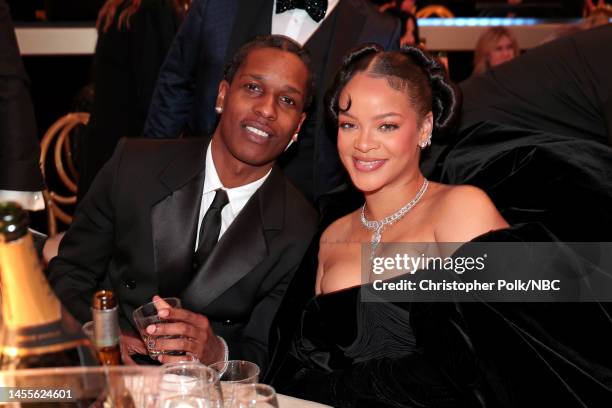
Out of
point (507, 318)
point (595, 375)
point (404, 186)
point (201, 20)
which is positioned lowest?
point (595, 375)

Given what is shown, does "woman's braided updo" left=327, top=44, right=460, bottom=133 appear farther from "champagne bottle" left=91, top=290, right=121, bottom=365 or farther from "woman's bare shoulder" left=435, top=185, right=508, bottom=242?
"champagne bottle" left=91, top=290, right=121, bottom=365

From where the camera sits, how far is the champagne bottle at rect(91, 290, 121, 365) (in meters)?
1.07

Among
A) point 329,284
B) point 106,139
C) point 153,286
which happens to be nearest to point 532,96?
point 329,284

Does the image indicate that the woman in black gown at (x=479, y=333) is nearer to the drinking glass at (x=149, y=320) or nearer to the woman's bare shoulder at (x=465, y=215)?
the woman's bare shoulder at (x=465, y=215)

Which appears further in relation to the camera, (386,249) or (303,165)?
(303,165)

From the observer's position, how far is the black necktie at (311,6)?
273cm

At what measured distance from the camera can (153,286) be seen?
2.13 metres

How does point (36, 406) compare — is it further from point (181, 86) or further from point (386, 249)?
point (181, 86)

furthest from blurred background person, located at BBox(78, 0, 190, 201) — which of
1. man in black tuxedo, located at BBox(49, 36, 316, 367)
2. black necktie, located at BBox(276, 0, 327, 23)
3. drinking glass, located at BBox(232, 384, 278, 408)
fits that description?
drinking glass, located at BBox(232, 384, 278, 408)

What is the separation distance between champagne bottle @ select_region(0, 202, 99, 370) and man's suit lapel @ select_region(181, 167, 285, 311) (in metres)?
1.00

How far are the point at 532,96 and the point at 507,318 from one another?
103cm
